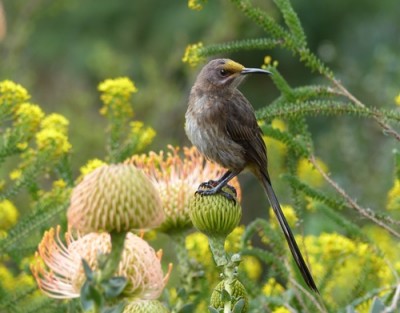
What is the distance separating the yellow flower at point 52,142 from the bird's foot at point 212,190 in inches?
32.0

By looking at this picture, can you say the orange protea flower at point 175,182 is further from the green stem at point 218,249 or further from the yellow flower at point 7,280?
the yellow flower at point 7,280

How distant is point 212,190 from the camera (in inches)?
125

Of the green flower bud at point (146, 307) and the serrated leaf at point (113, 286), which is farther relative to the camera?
the green flower bud at point (146, 307)

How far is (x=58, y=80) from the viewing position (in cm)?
1289

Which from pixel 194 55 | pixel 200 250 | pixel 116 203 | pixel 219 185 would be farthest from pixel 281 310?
pixel 116 203

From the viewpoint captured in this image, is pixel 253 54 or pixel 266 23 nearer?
pixel 266 23

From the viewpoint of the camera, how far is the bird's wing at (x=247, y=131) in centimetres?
381

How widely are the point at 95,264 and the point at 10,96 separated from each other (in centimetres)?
152

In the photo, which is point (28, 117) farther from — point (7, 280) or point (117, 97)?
point (7, 280)

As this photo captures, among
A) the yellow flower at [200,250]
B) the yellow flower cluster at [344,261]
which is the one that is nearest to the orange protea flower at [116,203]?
the yellow flower cluster at [344,261]

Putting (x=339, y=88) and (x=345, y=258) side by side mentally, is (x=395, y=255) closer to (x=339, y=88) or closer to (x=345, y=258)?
(x=345, y=258)

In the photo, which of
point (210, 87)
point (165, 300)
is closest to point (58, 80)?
point (210, 87)

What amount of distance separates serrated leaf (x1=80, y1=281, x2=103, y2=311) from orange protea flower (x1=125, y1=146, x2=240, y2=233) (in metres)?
1.42

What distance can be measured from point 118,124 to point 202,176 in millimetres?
817
